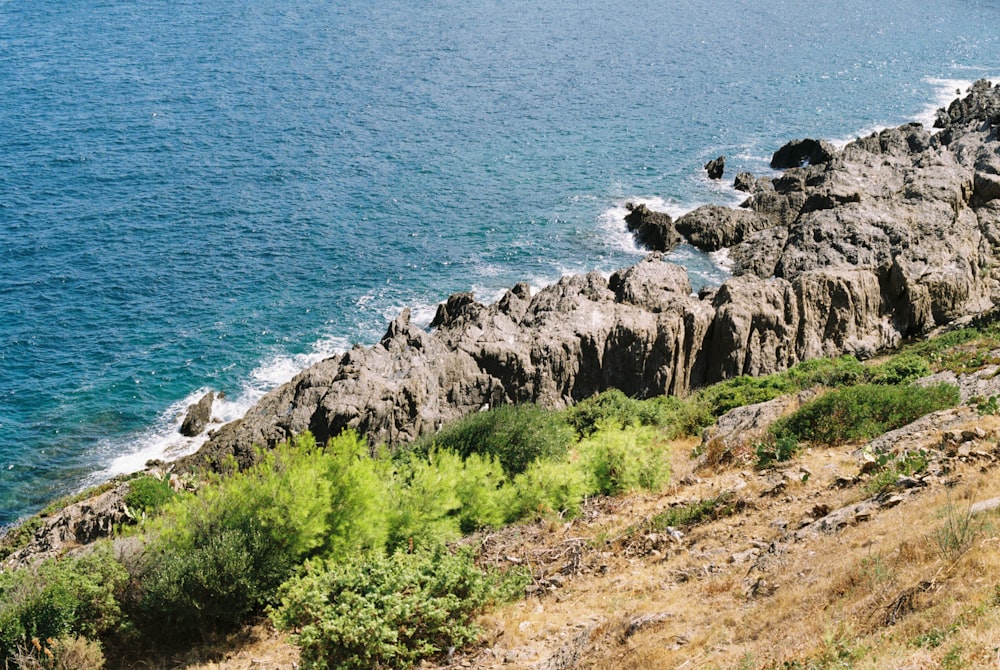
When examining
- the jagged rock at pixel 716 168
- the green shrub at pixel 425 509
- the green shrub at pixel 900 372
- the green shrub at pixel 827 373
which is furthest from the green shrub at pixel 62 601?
the jagged rock at pixel 716 168

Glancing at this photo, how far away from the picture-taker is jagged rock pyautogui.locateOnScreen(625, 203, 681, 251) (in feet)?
202

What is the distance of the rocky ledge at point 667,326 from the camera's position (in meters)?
38.8

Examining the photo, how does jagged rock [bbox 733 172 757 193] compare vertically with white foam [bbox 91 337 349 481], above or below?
above

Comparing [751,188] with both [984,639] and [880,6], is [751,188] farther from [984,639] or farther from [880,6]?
[880,6]

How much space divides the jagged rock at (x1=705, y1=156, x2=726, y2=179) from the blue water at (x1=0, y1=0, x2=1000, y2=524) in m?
1.07

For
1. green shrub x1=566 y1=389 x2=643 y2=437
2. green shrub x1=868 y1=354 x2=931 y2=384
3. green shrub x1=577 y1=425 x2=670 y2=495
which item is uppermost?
green shrub x1=868 y1=354 x2=931 y2=384

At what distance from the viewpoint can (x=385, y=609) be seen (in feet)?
53.9

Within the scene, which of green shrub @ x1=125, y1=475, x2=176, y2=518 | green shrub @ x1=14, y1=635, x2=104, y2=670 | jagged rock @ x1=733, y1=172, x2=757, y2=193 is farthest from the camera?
jagged rock @ x1=733, y1=172, x2=757, y2=193

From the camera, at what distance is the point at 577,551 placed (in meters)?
20.5

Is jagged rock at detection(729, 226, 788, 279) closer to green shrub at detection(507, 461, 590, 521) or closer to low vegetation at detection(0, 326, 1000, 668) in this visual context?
low vegetation at detection(0, 326, 1000, 668)

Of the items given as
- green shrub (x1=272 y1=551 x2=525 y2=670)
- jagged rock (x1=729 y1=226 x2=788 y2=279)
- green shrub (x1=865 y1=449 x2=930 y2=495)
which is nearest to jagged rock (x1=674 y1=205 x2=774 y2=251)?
jagged rock (x1=729 y1=226 x2=788 y2=279)

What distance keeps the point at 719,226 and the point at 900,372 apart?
32795mm

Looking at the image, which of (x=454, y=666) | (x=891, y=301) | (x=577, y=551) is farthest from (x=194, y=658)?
(x=891, y=301)

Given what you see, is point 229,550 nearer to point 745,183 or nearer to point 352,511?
point 352,511
